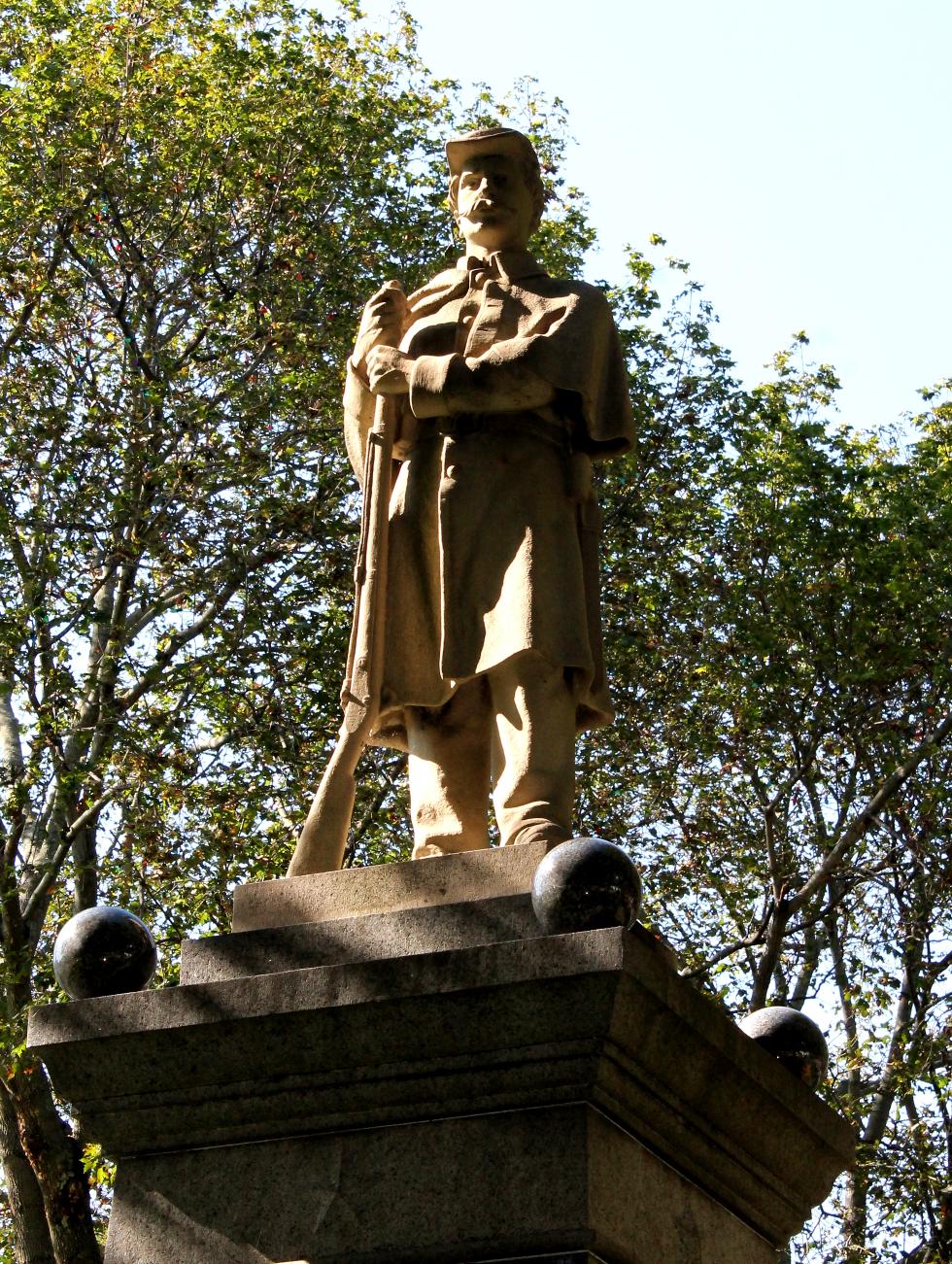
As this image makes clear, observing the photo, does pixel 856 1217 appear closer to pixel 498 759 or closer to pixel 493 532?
pixel 498 759

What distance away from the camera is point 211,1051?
490 cm

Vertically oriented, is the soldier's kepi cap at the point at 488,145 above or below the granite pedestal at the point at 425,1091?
above

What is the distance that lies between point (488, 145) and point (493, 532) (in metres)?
1.28

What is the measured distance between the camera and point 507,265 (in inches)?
250

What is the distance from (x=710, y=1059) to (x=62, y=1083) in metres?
1.64

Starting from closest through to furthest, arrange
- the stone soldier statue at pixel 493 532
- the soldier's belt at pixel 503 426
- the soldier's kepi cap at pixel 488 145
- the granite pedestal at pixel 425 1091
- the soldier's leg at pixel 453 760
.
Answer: the granite pedestal at pixel 425 1091 < the stone soldier statue at pixel 493 532 < the soldier's leg at pixel 453 760 < the soldier's belt at pixel 503 426 < the soldier's kepi cap at pixel 488 145

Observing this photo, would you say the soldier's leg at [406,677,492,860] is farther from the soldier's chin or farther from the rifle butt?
the soldier's chin

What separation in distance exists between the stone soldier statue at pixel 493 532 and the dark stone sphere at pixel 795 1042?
809 mm

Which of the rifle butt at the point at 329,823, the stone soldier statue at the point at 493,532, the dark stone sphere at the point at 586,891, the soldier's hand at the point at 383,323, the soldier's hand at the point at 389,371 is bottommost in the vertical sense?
the dark stone sphere at the point at 586,891

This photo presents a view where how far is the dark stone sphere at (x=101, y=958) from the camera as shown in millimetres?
5137

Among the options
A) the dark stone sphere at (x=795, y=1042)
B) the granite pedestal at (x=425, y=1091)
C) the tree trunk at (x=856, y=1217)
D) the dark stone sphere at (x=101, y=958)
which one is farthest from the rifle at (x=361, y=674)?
the tree trunk at (x=856, y=1217)

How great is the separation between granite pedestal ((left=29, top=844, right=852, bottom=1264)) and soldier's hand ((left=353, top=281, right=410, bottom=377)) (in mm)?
1823

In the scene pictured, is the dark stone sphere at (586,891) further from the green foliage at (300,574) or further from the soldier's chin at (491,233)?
the green foliage at (300,574)

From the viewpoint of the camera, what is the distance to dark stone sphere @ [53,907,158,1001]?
514 centimetres
